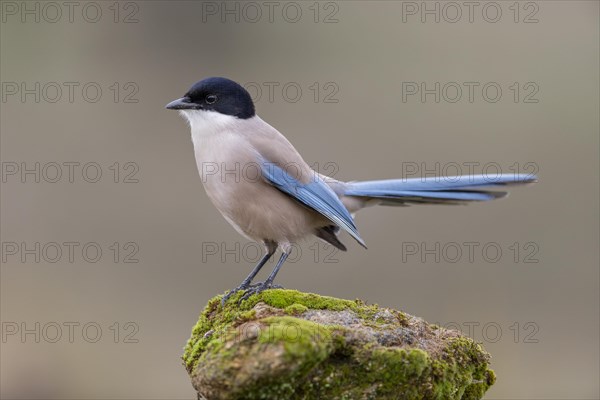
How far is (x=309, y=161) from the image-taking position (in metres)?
11.9

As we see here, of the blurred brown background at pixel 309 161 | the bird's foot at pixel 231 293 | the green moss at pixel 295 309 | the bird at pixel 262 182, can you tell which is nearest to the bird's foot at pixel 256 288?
the bird's foot at pixel 231 293

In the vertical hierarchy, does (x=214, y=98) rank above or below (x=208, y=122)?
above

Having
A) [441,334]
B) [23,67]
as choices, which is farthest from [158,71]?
[441,334]

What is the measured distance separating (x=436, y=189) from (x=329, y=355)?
269 centimetres

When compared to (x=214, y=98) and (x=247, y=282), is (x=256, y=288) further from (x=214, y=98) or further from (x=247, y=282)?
(x=214, y=98)

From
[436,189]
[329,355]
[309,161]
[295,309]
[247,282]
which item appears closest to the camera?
[329,355]

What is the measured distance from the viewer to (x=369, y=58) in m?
13.7

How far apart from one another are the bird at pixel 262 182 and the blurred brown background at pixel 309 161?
324cm

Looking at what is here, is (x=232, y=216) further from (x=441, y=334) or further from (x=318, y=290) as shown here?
(x=318, y=290)

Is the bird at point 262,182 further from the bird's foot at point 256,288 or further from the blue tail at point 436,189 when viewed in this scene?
the bird's foot at point 256,288

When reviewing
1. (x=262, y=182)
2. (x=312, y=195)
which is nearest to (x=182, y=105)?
(x=262, y=182)

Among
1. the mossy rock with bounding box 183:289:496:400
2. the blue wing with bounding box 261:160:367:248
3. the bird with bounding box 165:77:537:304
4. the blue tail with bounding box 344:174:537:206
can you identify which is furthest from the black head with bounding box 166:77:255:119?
the mossy rock with bounding box 183:289:496:400

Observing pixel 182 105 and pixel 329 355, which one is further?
pixel 182 105

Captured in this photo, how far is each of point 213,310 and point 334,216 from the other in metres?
1.24
